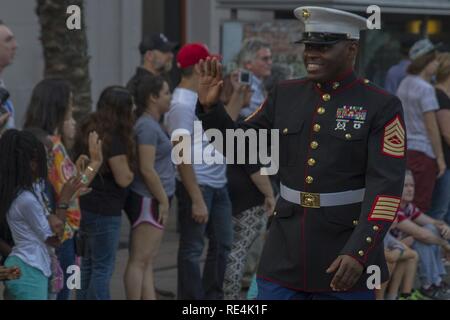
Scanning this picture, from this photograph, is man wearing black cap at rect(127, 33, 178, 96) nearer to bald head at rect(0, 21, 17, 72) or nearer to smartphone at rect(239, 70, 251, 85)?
smartphone at rect(239, 70, 251, 85)

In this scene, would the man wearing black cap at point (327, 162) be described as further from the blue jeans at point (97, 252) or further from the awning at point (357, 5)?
the awning at point (357, 5)

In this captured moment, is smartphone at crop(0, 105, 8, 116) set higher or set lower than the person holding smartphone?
higher

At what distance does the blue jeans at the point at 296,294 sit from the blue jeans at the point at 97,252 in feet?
8.05

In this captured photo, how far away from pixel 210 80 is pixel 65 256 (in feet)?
8.14

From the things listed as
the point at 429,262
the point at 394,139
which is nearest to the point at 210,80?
the point at 394,139

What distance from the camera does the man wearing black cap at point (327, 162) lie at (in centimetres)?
493

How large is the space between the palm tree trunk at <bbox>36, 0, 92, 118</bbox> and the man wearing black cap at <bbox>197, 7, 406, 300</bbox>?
5.05 meters

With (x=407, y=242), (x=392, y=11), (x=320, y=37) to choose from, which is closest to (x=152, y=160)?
(x=407, y=242)

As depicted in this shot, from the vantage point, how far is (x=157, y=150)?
7.86 meters

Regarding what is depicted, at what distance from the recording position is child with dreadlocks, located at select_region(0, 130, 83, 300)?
6.31m

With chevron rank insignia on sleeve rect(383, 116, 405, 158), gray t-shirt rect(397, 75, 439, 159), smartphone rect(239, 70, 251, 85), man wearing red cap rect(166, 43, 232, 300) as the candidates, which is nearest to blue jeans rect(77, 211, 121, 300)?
man wearing red cap rect(166, 43, 232, 300)

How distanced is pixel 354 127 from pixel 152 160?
2.88m

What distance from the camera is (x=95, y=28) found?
14.8 metres

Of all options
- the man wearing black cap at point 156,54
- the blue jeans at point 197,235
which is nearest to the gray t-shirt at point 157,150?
the blue jeans at point 197,235
